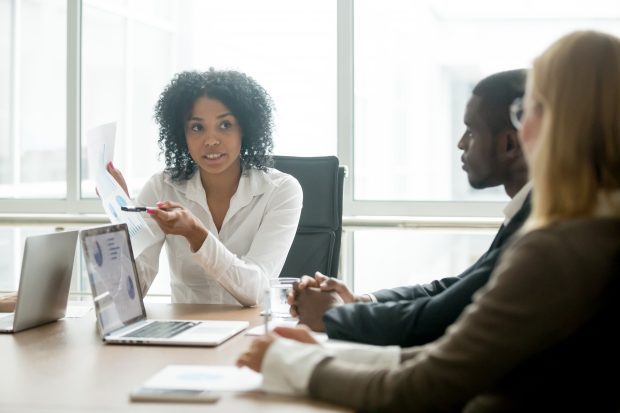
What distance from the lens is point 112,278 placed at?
1954mm

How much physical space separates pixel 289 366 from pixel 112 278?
74cm

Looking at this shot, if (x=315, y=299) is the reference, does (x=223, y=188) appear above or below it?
above

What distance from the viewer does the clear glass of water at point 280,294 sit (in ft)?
6.84

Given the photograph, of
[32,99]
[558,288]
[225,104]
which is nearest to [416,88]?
[225,104]

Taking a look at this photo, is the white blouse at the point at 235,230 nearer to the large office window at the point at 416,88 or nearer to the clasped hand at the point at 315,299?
the clasped hand at the point at 315,299

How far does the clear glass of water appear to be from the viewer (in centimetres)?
209

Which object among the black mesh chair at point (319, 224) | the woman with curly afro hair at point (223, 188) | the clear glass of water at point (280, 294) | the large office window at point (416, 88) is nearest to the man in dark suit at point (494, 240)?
the clear glass of water at point (280, 294)

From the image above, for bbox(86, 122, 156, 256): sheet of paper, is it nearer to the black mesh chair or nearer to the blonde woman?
the black mesh chair

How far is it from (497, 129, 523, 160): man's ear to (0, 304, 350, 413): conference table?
685 millimetres

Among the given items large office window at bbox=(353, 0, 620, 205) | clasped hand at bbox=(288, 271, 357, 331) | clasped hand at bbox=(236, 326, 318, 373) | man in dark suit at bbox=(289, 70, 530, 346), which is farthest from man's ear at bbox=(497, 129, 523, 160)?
large office window at bbox=(353, 0, 620, 205)

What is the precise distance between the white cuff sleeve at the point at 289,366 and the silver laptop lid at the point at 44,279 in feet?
2.64

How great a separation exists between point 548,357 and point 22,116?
390 centimetres

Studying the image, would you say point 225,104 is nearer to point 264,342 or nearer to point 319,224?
point 319,224

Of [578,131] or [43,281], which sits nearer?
[578,131]
